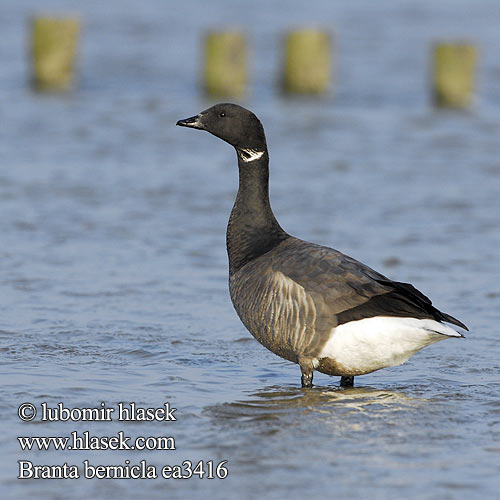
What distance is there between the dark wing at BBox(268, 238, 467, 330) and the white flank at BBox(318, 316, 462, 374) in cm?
5

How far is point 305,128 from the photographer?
18.4m

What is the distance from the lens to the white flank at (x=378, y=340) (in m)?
6.35

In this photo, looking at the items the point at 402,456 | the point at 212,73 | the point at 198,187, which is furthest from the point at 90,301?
the point at 212,73

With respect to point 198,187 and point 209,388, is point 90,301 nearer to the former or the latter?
point 209,388

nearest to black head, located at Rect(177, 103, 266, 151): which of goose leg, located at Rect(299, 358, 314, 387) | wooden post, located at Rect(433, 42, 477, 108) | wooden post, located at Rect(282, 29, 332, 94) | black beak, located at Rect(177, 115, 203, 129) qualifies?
black beak, located at Rect(177, 115, 203, 129)

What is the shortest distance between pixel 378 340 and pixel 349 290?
1.17ft

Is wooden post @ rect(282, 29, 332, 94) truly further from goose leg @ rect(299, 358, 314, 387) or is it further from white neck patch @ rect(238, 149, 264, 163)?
goose leg @ rect(299, 358, 314, 387)

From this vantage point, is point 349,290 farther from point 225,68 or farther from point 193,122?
point 225,68

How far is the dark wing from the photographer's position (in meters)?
6.45

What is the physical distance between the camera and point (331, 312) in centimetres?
652

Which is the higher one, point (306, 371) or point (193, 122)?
point (193, 122)

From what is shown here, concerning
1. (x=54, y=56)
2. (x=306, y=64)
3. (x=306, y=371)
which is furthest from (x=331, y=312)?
(x=54, y=56)

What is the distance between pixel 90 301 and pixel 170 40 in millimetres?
22781

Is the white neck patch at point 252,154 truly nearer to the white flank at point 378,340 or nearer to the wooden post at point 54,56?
the white flank at point 378,340
